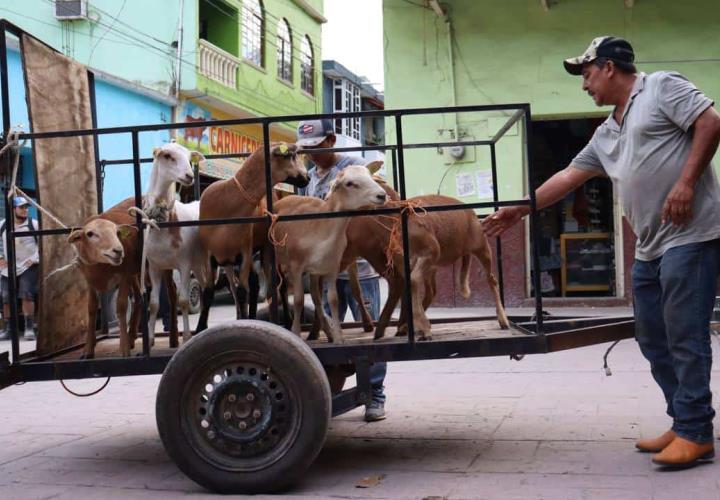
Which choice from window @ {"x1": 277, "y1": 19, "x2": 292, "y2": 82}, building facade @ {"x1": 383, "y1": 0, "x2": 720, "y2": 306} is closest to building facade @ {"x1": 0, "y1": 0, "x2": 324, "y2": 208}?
window @ {"x1": 277, "y1": 19, "x2": 292, "y2": 82}

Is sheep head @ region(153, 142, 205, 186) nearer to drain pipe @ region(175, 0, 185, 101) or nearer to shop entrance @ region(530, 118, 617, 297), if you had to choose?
shop entrance @ region(530, 118, 617, 297)

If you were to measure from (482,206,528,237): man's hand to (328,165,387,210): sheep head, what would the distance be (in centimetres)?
69

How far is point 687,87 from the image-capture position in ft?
13.5

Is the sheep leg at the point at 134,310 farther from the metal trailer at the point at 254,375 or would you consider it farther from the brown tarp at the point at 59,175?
the metal trailer at the point at 254,375

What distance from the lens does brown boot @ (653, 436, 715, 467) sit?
4.11m

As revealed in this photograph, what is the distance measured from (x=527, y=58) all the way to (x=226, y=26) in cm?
1089

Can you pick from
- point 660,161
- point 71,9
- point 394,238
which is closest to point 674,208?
point 660,161

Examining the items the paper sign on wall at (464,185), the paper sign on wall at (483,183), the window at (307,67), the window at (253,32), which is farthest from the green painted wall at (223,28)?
the paper sign on wall at (483,183)

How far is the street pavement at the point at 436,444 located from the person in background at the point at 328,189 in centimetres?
21

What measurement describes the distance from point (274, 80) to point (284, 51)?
1.64 meters

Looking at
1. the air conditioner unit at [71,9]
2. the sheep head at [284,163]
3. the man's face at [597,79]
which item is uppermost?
the air conditioner unit at [71,9]

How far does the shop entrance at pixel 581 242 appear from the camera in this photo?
13711 millimetres

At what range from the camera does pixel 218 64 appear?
811 inches

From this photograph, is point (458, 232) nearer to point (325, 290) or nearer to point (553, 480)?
point (325, 290)
